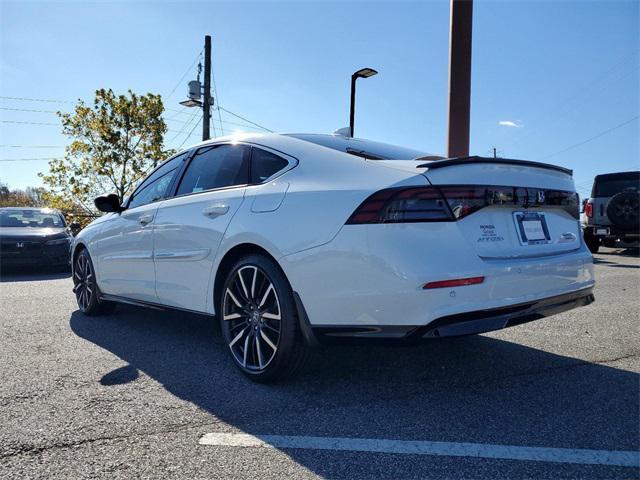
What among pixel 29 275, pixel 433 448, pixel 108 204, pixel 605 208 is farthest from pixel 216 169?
pixel 605 208

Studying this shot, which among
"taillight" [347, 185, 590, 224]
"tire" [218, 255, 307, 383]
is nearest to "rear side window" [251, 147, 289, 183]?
"tire" [218, 255, 307, 383]

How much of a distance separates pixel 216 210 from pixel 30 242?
773 cm

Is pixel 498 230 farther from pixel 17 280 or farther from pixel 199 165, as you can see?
pixel 17 280

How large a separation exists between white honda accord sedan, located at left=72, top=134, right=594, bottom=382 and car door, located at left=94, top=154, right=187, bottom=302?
44 cm

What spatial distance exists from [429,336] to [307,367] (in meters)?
1.15

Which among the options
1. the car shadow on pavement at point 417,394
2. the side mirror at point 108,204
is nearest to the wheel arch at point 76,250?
the side mirror at point 108,204

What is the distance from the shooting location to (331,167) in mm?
2879

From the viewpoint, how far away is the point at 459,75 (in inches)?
640

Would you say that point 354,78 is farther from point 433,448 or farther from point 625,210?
point 433,448

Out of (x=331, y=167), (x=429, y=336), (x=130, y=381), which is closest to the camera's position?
(x=429, y=336)

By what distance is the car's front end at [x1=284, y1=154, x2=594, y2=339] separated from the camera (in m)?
2.39

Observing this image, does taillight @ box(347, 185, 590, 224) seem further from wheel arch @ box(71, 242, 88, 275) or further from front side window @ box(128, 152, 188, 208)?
wheel arch @ box(71, 242, 88, 275)

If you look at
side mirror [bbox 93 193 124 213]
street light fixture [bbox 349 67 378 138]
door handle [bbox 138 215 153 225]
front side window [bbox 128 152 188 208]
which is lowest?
door handle [bbox 138 215 153 225]

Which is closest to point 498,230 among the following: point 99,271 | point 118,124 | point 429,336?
point 429,336
